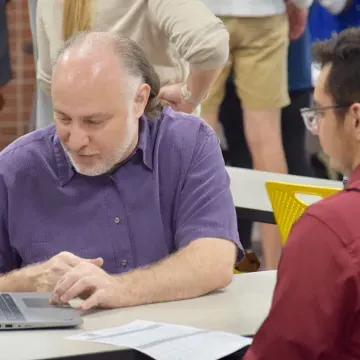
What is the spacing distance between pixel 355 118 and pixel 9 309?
34.0 inches

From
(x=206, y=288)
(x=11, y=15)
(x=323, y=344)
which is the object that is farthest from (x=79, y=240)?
(x=11, y=15)

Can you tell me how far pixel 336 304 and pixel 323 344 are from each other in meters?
0.07

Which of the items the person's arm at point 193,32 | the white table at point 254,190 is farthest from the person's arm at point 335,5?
the person's arm at point 193,32

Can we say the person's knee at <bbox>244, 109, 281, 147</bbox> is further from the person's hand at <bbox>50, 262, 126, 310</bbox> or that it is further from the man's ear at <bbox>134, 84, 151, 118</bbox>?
the person's hand at <bbox>50, 262, 126, 310</bbox>

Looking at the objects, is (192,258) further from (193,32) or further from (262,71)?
(262,71)

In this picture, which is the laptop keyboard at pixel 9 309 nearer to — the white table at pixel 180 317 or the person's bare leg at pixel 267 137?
the white table at pixel 180 317

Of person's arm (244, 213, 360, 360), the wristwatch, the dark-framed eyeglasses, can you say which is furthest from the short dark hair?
the wristwatch

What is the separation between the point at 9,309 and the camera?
2.07 m

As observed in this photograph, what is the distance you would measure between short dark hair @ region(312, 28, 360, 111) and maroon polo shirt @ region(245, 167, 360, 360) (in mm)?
204

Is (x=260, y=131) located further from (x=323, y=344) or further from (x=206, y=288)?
(x=323, y=344)

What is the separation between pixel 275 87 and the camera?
400 cm

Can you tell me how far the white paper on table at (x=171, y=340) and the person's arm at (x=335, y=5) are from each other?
98.6 inches

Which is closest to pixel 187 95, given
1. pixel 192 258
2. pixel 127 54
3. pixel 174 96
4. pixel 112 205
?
pixel 174 96

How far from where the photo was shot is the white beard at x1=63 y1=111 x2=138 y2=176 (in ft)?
7.92
